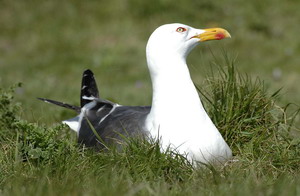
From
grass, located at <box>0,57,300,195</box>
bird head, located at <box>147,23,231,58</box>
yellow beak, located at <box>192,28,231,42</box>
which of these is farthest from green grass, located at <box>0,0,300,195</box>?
bird head, located at <box>147,23,231,58</box>

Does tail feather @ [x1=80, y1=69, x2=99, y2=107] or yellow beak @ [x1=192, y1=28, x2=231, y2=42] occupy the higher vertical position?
yellow beak @ [x1=192, y1=28, x2=231, y2=42]

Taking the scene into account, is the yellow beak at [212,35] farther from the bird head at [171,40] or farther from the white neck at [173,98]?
the white neck at [173,98]

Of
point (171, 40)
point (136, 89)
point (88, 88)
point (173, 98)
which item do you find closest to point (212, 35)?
point (171, 40)

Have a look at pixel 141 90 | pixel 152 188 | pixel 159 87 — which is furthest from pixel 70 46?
pixel 152 188

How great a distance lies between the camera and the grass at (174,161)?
303 centimetres

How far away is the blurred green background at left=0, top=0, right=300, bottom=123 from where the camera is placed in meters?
9.35

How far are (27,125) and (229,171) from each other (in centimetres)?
140

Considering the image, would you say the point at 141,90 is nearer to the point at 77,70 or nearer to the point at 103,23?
the point at 77,70

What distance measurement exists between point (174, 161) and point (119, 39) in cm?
757

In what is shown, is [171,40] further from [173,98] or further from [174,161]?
[174,161]

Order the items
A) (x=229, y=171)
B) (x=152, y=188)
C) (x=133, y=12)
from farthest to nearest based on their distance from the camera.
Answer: (x=133, y=12) → (x=229, y=171) → (x=152, y=188)

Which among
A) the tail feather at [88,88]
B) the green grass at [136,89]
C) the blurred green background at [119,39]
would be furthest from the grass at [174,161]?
the blurred green background at [119,39]

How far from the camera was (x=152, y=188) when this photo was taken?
10.3 ft

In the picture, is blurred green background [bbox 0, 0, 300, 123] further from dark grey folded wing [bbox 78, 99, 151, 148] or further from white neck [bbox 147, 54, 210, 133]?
white neck [bbox 147, 54, 210, 133]
